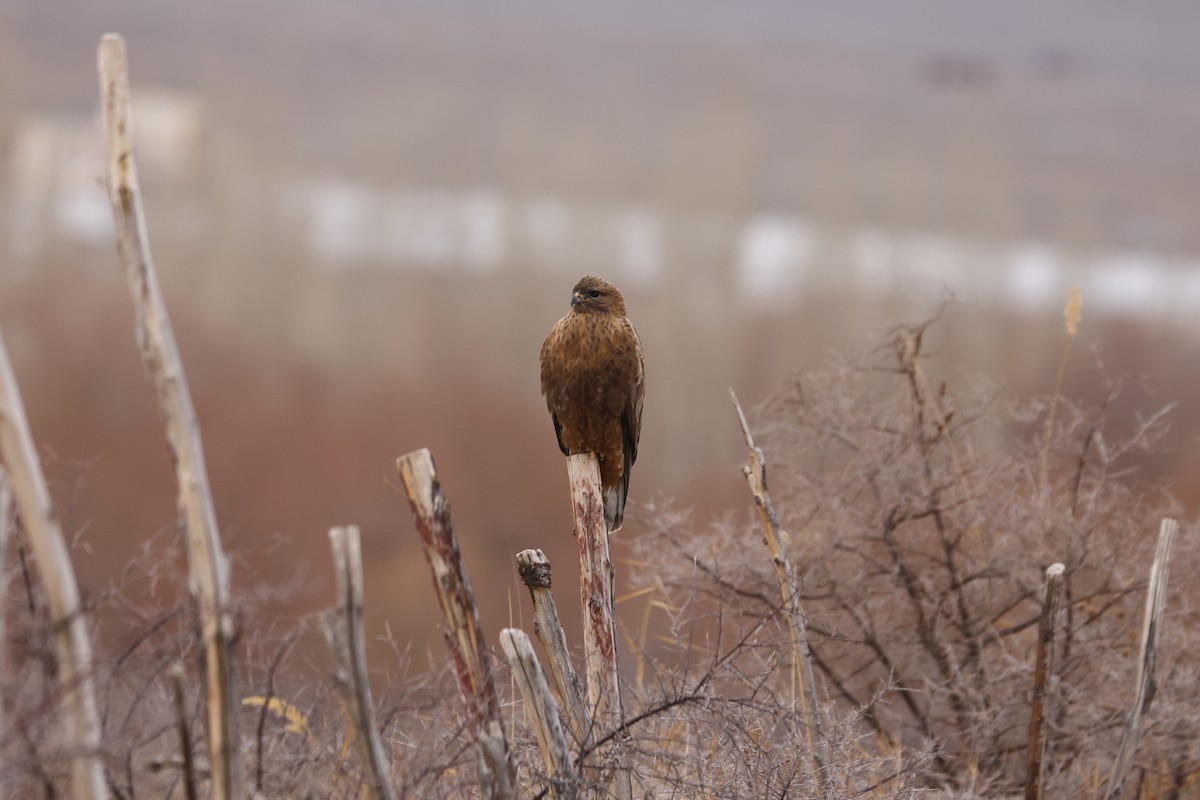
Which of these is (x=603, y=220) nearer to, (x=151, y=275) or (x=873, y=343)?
(x=873, y=343)

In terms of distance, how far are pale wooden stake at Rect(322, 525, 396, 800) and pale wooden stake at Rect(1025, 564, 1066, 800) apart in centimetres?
139

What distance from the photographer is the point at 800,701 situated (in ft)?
7.79

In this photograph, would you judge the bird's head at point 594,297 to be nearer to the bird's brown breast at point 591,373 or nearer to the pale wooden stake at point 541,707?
the bird's brown breast at point 591,373

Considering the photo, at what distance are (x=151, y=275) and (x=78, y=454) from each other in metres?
2.75

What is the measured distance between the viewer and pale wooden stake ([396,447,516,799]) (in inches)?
62.0

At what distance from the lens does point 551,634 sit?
6.02ft

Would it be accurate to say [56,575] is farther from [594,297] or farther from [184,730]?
[594,297]


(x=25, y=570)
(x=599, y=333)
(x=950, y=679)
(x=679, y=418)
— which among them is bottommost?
(x=950, y=679)

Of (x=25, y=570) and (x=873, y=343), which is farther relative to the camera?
(x=873, y=343)

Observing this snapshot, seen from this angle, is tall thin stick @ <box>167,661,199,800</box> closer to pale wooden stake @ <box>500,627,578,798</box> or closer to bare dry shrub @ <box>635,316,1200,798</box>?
pale wooden stake @ <box>500,627,578,798</box>

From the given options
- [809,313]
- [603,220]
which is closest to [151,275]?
[603,220]

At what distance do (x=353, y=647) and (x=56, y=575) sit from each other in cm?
37

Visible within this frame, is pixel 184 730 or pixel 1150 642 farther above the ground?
pixel 184 730

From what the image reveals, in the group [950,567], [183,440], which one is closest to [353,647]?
[183,440]
